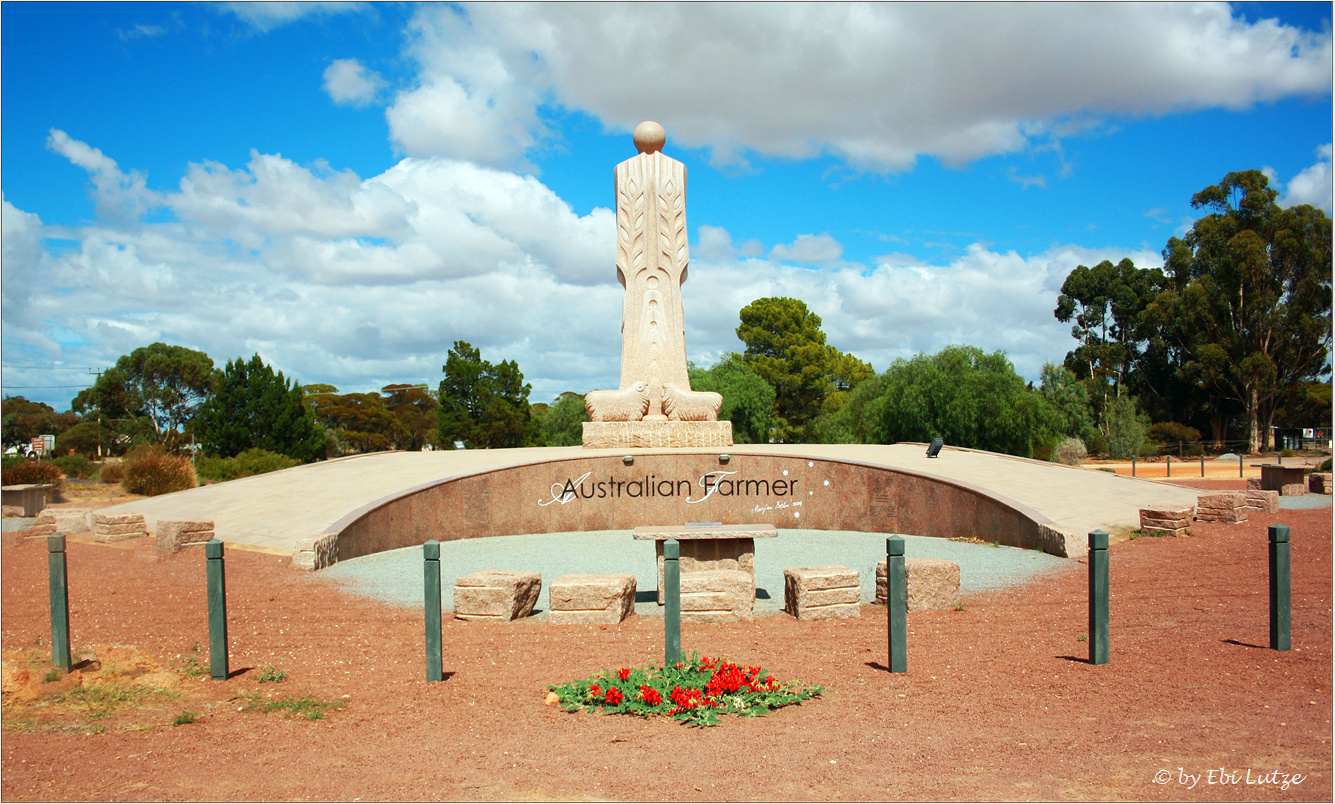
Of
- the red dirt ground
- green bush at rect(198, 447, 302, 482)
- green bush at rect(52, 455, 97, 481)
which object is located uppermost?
the red dirt ground

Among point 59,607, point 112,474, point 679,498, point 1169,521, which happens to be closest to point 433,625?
point 59,607

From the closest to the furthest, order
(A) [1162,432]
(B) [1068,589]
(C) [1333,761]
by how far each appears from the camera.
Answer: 1. (C) [1333,761]
2. (B) [1068,589]
3. (A) [1162,432]

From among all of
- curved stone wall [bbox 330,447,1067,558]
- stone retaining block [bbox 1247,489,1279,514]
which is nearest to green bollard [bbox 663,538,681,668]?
curved stone wall [bbox 330,447,1067,558]

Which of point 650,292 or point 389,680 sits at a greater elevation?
point 650,292

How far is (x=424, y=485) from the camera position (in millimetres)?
12539

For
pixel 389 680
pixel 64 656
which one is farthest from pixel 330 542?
pixel 389 680

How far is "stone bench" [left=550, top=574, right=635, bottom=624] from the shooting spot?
22.3 feet

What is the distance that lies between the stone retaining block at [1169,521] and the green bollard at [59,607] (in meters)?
11.8

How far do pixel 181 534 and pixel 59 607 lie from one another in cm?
582

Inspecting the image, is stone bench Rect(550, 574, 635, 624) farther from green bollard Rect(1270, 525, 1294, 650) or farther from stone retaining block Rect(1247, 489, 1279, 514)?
stone retaining block Rect(1247, 489, 1279, 514)

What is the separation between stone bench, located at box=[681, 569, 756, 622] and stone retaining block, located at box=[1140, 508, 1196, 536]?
7136 mm

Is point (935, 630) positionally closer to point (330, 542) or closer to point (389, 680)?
point (389, 680)

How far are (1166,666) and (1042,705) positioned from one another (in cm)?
128

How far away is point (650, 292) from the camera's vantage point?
1875cm
